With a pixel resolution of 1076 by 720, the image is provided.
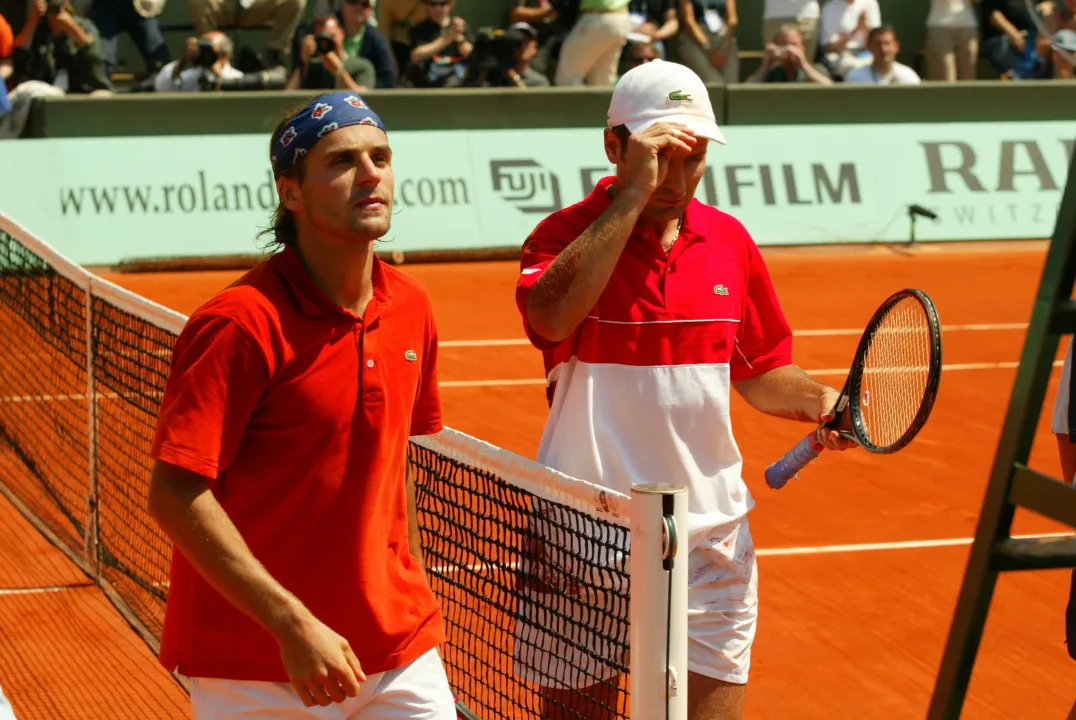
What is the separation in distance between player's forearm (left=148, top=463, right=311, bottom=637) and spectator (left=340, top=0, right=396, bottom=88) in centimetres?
1548

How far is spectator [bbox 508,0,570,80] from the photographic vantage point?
768 inches

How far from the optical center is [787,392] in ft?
14.0

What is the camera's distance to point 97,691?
6.11 meters

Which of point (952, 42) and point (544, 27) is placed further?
point (952, 42)

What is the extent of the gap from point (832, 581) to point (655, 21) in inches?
558

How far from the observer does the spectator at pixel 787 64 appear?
19.0 metres

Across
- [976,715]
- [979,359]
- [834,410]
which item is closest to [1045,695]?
[976,715]

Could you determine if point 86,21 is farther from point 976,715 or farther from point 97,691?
point 976,715

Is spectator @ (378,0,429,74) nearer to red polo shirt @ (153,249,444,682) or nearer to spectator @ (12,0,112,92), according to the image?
spectator @ (12,0,112,92)

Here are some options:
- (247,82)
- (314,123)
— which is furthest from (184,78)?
(314,123)

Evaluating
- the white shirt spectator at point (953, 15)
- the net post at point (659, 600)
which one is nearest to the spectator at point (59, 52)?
the white shirt spectator at point (953, 15)

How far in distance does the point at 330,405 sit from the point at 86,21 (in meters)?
15.6

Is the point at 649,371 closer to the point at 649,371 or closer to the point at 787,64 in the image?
the point at 649,371

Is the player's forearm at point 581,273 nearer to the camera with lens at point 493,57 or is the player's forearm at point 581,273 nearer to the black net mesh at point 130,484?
the black net mesh at point 130,484
